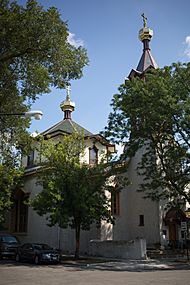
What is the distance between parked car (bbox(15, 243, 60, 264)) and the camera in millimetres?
21545

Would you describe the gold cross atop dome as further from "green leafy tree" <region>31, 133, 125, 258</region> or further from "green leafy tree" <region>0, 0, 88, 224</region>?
"green leafy tree" <region>0, 0, 88, 224</region>

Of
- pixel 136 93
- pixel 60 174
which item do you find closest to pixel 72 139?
pixel 60 174

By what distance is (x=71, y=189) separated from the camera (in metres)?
24.5

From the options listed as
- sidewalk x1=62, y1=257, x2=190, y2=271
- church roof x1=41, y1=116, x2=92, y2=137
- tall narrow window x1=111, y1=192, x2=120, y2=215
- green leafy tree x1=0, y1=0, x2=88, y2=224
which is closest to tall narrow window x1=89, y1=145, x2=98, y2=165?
church roof x1=41, y1=116, x2=92, y2=137

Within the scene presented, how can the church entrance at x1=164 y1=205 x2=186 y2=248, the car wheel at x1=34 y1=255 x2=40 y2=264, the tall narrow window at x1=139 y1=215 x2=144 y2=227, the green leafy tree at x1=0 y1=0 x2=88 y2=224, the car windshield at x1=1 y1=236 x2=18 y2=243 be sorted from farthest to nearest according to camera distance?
the tall narrow window at x1=139 y1=215 x2=144 y2=227 < the church entrance at x1=164 y1=205 x2=186 y2=248 < the car windshield at x1=1 y1=236 x2=18 y2=243 < the car wheel at x1=34 y1=255 x2=40 y2=264 < the green leafy tree at x1=0 y1=0 x2=88 y2=224

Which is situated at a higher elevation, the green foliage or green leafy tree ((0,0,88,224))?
green leafy tree ((0,0,88,224))

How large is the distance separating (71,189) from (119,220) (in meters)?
8.15

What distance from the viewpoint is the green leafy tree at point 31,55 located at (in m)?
14.6

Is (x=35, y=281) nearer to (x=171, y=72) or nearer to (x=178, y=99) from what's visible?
(x=178, y=99)

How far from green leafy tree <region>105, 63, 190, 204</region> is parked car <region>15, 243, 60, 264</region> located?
850cm

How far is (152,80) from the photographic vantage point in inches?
915

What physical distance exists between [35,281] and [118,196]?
18267 millimetres

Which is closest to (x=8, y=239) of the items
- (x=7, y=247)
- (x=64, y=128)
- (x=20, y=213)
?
(x=7, y=247)

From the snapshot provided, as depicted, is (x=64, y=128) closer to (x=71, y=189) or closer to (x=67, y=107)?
(x=67, y=107)
